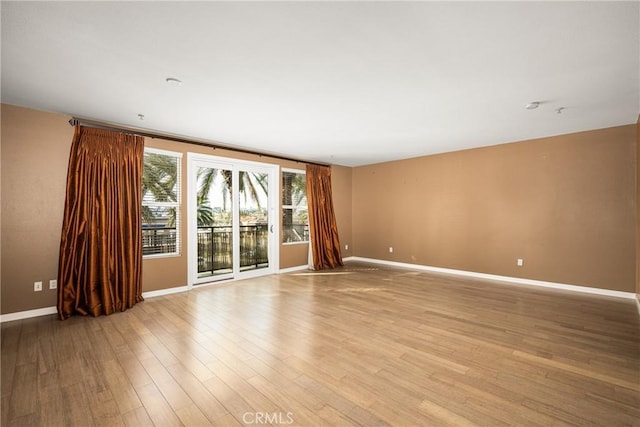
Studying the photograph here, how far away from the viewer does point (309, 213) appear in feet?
21.2

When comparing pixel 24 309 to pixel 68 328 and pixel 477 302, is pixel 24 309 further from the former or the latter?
pixel 477 302

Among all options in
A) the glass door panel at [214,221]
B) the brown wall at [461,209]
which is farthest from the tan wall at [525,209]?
the glass door panel at [214,221]

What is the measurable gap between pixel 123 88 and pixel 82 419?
2749mm

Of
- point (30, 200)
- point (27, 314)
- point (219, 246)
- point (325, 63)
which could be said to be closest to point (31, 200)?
point (30, 200)

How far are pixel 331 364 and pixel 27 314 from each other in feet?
12.1

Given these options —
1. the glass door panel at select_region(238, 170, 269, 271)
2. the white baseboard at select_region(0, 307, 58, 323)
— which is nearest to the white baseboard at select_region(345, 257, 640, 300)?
the glass door panel at select_region(238, 170, 269, 271)

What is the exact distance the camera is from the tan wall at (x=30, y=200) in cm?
325

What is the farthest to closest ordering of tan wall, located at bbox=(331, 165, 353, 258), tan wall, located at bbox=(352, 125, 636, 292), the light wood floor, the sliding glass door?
tan wall, located at bbox=(331, 165, 353, 258) → the sliding glass door → tan wall, located at bbox=(352, 125, 636, 292) → the light wood floor

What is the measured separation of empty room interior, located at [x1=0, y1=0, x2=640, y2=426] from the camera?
1864mm

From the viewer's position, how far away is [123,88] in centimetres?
281

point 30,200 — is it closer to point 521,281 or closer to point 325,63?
point 325,63

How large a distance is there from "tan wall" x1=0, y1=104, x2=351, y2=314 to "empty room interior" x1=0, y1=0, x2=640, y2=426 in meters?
0.02

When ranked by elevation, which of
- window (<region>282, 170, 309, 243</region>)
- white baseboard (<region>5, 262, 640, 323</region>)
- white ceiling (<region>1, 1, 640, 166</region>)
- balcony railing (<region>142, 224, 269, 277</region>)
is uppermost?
white ceiling (<region>1, 1, 640, 166</region>)

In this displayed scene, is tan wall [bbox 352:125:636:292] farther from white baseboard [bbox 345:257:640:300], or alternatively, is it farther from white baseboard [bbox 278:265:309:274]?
white baseboard [bbox 278:265:309:274]
